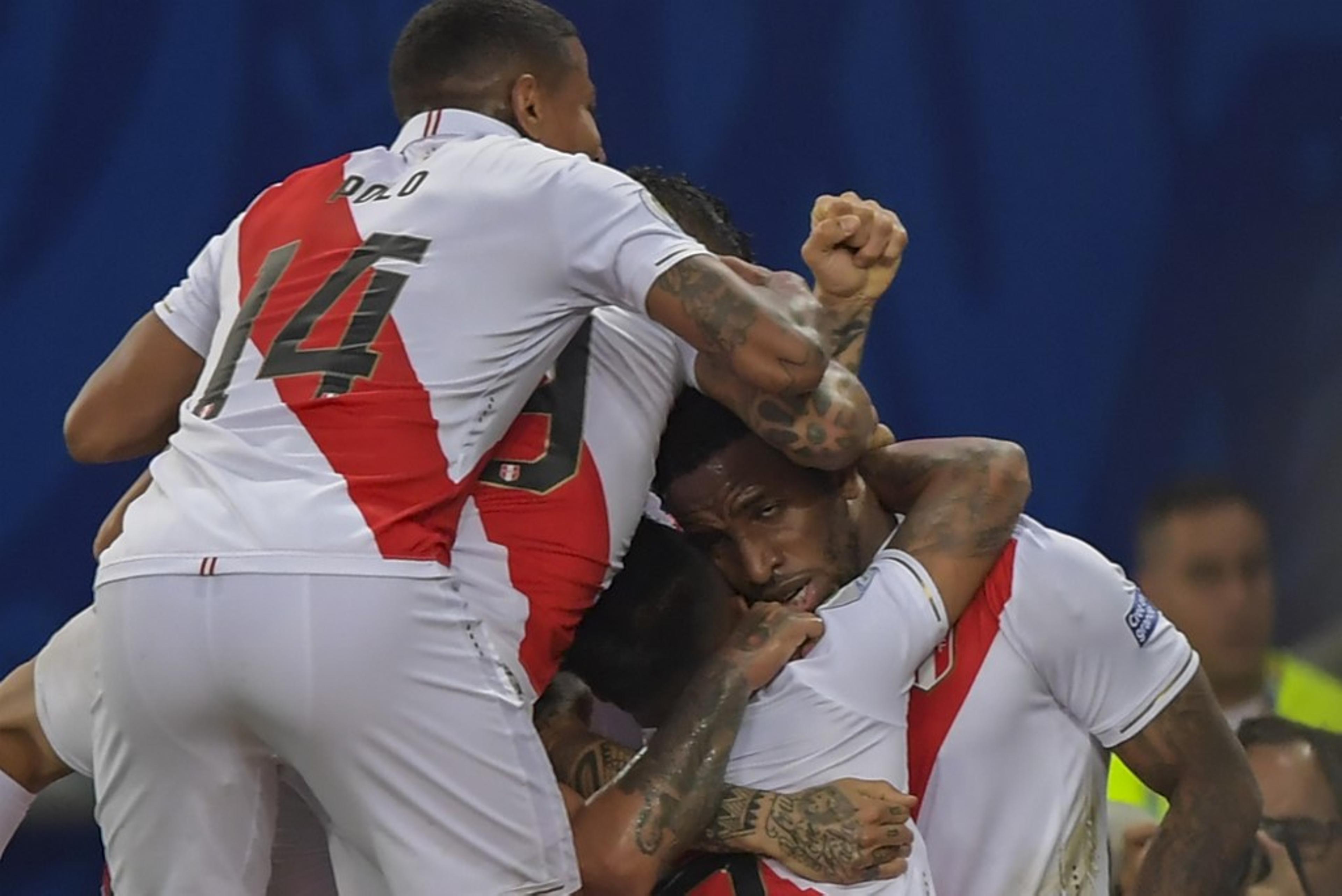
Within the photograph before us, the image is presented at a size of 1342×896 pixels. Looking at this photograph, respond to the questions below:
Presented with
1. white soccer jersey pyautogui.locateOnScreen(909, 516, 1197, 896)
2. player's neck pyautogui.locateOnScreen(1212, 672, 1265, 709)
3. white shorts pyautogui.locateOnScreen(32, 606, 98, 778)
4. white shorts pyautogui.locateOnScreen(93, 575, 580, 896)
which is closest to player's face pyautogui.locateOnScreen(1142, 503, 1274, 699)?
player's neck pyautogui.locateOnScreen(1212, 672, 1265, 709)

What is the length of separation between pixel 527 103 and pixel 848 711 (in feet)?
3.10

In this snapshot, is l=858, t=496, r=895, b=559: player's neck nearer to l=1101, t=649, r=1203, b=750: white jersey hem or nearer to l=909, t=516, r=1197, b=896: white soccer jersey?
l=909, t=516, r=1197, b=896: white soccer jersey

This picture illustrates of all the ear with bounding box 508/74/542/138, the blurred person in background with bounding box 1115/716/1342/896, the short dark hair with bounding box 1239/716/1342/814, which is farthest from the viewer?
the short dark hair with bounding box 1239/716/1342/814

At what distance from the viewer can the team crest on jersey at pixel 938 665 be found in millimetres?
2502

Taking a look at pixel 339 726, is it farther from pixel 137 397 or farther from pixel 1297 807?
pixel 1297 807

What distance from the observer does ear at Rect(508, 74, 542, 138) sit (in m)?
2.60

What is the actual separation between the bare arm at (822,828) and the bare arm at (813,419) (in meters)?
0.41

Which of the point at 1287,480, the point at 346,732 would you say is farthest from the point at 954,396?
the point at 346,732

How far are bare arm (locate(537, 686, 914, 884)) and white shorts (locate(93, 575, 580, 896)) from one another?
0.24m

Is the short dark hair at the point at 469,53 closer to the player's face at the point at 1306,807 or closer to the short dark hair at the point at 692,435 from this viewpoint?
the short dark hair at the point at 692,435

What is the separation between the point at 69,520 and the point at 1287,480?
8.33ft

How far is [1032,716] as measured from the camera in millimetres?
2479

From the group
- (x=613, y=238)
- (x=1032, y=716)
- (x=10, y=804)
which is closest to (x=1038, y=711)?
(x=1032, y=716)

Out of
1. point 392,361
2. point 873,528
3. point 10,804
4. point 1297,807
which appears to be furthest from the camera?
point 1297,807
